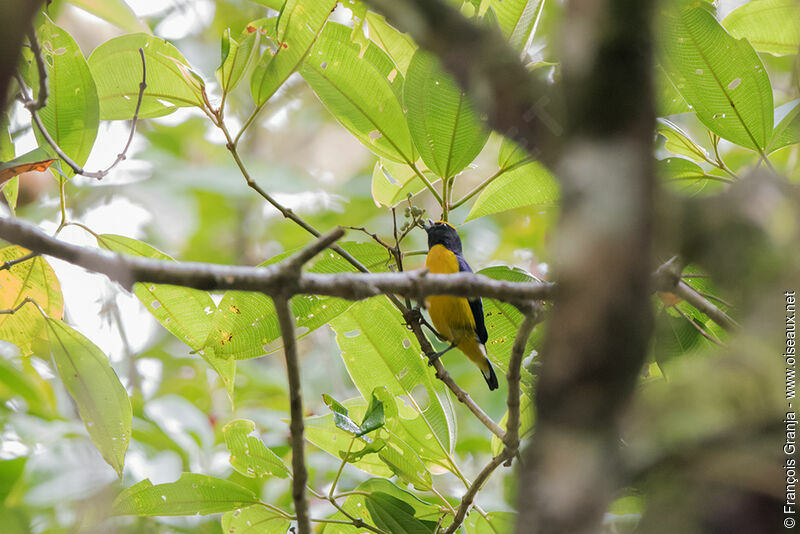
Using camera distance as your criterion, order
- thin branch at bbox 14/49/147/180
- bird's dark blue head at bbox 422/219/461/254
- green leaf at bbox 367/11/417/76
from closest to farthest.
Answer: thin branch at bbox 14/49/147/180 < green leaf at bbox 367/11/417/76 < bird's dark blue head at bbox 422/219/461/254

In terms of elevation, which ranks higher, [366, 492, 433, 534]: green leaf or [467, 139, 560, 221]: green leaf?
[467, 139, 560, 221]: green leaf

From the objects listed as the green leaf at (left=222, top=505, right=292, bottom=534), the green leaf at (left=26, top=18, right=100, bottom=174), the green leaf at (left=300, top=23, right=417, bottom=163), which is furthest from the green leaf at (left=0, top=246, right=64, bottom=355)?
the green leaf at (left=300, top=23, right=417, bottom=163)

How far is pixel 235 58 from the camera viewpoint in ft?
6.10

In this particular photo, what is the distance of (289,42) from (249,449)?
3.78 feet

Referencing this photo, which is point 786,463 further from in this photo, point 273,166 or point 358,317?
point 273,166

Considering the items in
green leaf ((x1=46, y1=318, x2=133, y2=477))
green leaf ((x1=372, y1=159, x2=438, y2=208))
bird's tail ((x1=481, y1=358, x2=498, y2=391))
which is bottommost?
green leaf ((x1=46, y1=318, x2=133, y2=477))

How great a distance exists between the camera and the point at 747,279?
2.44 ft

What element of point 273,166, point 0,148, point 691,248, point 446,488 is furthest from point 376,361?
point 273,166

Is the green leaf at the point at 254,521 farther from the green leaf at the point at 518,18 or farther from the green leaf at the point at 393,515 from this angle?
the green leaf at the point at 518,18

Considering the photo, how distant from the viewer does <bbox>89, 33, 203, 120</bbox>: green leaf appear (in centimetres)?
195

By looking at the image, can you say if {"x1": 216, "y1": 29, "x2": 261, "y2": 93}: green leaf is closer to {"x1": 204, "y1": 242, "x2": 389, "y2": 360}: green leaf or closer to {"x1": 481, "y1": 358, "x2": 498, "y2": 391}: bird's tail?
{"x1": 204, "y1": 242, "x2": 389, "y2": 360}: green leaf

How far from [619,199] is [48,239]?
0.85 m

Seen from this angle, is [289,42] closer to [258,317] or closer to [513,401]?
[258,317]

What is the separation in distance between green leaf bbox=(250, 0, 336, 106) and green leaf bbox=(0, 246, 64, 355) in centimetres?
83
